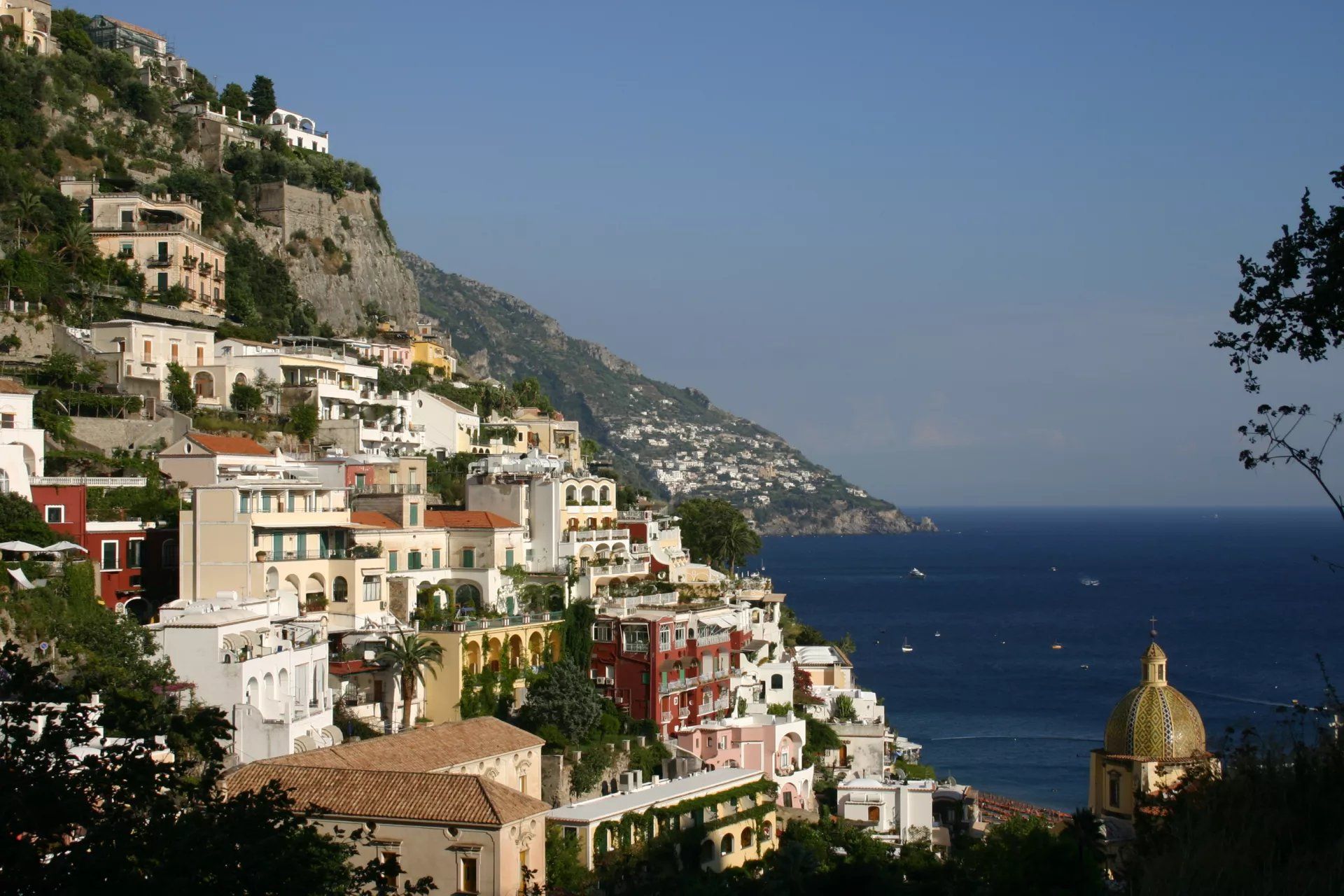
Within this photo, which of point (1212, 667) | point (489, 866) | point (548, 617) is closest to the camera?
point (489, 866)

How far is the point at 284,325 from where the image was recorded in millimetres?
73438

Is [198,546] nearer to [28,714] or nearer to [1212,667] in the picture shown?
[28,714]

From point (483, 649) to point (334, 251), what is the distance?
150 ft

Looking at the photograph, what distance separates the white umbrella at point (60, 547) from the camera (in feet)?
127

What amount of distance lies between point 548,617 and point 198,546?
37.4 ft

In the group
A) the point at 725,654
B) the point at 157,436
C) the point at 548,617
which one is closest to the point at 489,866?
the point at 548,617

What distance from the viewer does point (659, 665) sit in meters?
48.1

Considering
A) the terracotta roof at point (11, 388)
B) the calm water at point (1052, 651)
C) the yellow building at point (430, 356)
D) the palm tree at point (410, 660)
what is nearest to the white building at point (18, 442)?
the terracotta roof at point (11, 388)

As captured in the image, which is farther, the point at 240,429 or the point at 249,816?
the point at 240,429

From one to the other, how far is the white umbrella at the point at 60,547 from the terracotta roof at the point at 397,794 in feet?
33.2

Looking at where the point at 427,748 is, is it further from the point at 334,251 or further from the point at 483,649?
the point at 334,251

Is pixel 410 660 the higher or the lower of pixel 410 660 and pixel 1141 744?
the higher

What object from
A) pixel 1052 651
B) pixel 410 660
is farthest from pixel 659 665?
pixel 1052 651

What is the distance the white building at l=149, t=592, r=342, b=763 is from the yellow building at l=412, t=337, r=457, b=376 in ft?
144
